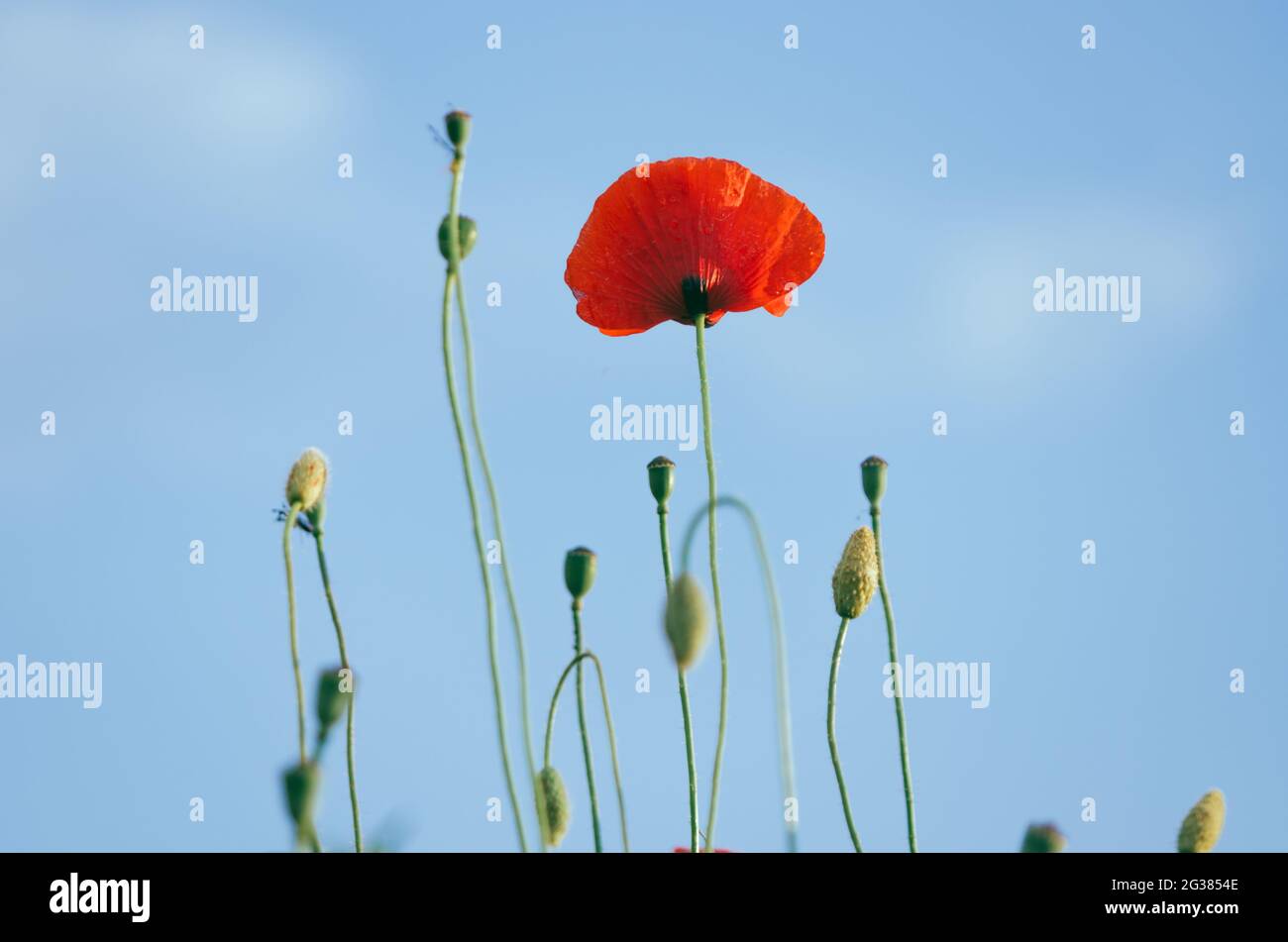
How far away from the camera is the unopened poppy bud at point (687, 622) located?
154 centimetres

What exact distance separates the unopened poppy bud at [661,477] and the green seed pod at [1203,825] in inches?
29.1

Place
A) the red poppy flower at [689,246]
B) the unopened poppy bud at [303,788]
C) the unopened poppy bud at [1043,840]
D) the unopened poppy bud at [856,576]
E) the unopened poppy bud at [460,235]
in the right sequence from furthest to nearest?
the red poppy flower at [689,246]
the unopened poppy bud at [856,576]
the unopened poppy bud at [460,235]
the unopened poppy bud at [1043,840]
the unopened poppy bud at [303,788]

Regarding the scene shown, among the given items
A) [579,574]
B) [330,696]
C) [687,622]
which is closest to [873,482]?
[579,574]

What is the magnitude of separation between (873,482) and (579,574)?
0.39 metres

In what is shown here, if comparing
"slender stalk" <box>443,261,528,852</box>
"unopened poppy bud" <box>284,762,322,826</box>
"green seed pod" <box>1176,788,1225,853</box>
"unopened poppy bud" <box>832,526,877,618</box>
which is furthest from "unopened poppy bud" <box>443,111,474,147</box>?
"green seed pod" <box>1176,788,1225,853</box>

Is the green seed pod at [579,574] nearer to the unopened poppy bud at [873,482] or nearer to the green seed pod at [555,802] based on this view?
the green seed pod at [555,802]

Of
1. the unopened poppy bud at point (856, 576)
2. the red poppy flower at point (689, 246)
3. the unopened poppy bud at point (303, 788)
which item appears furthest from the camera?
the red poppy flower at point (689, 246)

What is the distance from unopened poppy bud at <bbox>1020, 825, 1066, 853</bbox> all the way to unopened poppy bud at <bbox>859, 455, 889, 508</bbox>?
25.9 inches

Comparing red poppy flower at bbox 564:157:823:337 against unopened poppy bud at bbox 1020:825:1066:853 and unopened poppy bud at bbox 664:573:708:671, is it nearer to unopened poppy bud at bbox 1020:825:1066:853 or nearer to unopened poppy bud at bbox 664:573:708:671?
unopened poppy bud at bbox 664:573:708:671

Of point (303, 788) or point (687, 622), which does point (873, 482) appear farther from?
point (303, 788)

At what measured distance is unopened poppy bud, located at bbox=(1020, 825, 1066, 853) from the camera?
1295 millimetres

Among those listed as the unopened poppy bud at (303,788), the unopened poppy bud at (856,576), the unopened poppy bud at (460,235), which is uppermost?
the unopened poppy bud at (460,235)

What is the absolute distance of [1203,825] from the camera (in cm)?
154

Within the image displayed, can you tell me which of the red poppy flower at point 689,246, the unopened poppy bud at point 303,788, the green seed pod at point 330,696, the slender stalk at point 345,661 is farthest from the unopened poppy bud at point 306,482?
the unopened poppy bud at point 303,788
